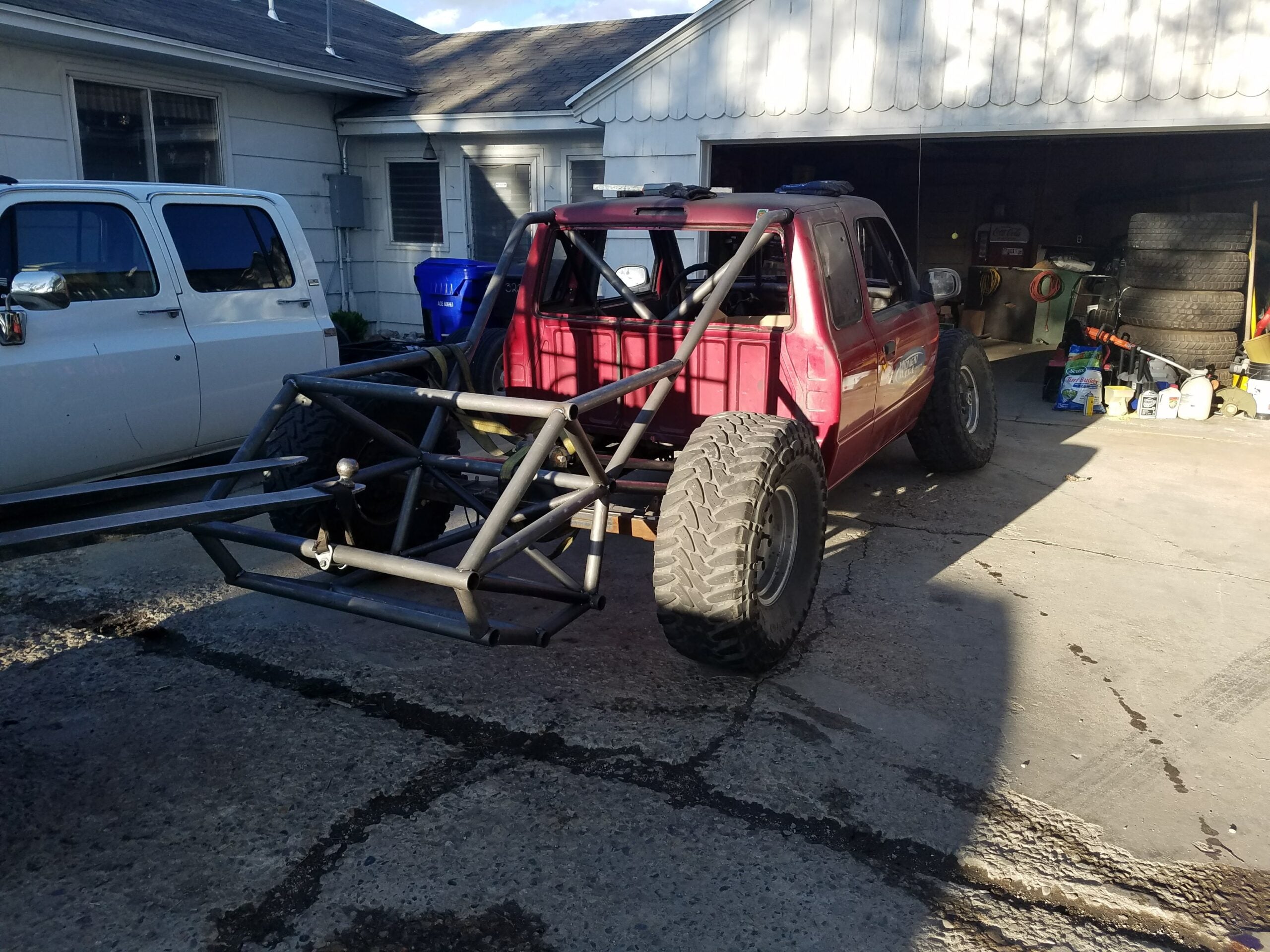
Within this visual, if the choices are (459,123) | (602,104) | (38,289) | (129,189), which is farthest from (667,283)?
(459,123)

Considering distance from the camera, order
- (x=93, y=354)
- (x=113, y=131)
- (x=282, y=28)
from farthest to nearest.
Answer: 1. (x=282, y=28)
2. (x=113, y=131)
3. (x=93, y=354)

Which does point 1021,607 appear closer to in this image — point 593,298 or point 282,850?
point 593,298

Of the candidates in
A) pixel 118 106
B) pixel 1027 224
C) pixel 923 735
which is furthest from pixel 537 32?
pixel 923 735

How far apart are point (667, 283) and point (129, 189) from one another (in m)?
3.24

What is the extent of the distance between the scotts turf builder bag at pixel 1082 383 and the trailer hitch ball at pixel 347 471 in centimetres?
802

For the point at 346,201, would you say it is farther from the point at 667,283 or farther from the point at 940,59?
the point at 667,283

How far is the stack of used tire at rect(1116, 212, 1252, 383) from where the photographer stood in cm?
938

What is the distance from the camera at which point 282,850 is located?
9.25ft

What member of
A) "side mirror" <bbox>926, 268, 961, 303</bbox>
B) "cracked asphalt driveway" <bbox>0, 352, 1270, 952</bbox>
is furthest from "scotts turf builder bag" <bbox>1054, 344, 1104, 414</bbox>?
"cracked asphalt driveway" <bbox>0, 352, 1270, 952</bbox>

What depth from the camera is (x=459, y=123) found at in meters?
11.6

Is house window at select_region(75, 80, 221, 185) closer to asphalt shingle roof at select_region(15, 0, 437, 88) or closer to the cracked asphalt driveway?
asphalt shingle roof at select_region(15, 0, 437, 88)

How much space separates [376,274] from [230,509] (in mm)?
10546

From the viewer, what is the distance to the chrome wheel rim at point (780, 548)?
395cm

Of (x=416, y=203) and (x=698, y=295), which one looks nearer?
(x=698, y=295)
